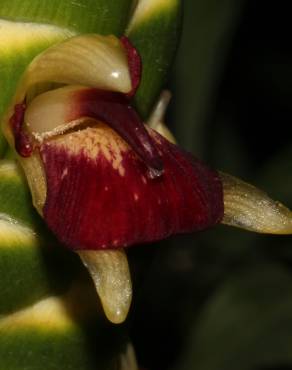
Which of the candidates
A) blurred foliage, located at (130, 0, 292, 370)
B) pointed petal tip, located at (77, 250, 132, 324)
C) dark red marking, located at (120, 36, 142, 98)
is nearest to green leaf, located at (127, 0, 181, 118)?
dark red marking, located at (120, 36, 142, 98)

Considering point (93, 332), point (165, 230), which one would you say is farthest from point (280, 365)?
point (165, 230)

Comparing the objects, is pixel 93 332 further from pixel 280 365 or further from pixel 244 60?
pixel 244 60

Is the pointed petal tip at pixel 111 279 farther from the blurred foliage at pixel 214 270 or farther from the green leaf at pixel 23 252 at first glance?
the blurred foliage at pixel 214 270

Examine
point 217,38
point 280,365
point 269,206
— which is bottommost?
point 280,365

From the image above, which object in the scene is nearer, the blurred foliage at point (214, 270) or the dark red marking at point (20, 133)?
the dark red marking at point (20, 133)

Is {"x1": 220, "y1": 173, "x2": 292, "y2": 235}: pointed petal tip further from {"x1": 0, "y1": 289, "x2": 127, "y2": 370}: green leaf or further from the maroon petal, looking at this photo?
{"x1": 0, "y1": 289, "x2": 127, "y2": 370}: green leaf

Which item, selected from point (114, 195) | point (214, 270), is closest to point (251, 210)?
point (114, 195)

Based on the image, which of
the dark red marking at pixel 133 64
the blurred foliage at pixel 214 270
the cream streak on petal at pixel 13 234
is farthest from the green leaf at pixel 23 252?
the blurred foliage at pixel 214 270
